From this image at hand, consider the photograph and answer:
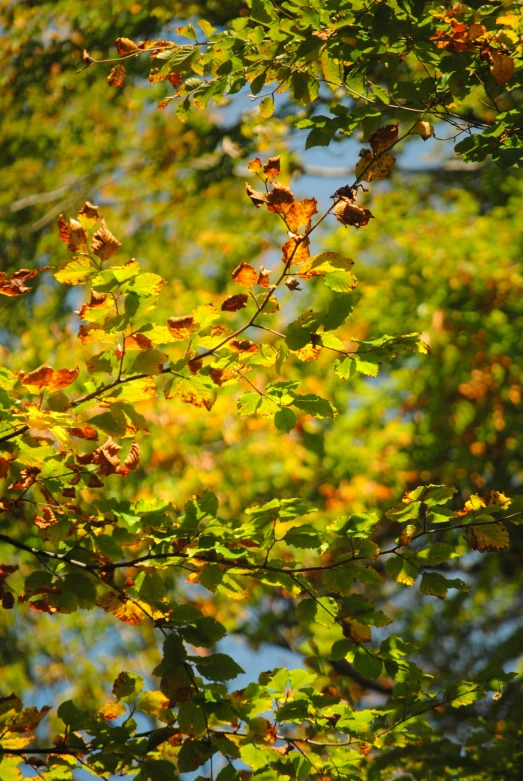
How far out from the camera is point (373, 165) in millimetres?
1552

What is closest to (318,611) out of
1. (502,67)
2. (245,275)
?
(245,275)

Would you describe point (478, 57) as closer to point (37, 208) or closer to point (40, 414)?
point (40, 414)

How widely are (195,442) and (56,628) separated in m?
2.61

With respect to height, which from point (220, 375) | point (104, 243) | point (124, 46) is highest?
point (124, 46)

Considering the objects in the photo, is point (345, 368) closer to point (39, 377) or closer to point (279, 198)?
point (279, 198)

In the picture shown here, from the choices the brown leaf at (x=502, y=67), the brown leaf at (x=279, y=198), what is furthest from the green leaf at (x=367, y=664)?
the brown leaf at (x=502, y=67)

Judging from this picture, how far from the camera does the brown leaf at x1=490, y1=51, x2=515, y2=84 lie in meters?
1.49

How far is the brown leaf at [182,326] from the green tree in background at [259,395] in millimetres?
13

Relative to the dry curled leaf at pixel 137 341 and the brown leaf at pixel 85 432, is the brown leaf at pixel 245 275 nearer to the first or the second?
the dry curled leaf at pixel 137 341

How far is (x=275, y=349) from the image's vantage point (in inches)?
64.6

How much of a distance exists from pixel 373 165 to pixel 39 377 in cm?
87

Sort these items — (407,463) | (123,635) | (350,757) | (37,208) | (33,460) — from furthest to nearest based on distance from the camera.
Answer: (123,635) < (37,208) < (407,463) < (350,757) < (33,460)

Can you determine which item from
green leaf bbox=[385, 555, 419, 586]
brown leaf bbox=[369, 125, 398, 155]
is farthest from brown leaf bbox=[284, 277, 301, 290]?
green leaf bbox=[385, 555, 419, 586]

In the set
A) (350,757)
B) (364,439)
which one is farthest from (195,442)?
(350,757)
